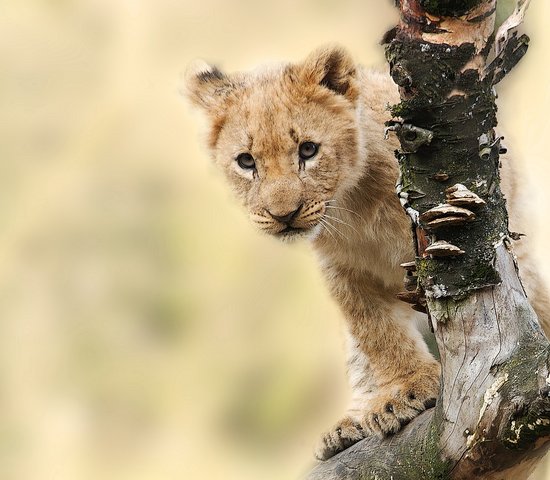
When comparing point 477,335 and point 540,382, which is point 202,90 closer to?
point 477,335

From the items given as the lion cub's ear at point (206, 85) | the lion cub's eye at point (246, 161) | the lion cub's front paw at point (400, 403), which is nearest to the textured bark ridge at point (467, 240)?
the lion cub's front paw at point (400, 403)

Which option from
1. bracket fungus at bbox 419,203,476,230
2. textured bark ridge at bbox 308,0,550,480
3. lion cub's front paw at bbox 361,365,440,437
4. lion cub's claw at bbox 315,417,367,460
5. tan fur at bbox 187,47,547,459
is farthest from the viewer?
lion cub's claw at bbox 315,417,367,460

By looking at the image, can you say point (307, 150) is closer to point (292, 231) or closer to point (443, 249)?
point (292, 231)

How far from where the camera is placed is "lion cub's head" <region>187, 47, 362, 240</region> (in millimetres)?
4070

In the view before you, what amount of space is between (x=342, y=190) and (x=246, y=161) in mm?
448

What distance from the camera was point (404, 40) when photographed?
8.80 feet

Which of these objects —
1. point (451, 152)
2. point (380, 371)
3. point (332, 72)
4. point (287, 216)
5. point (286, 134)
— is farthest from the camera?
point (380, 371)

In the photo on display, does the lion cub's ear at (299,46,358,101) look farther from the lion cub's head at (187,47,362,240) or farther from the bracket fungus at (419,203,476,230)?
the bracket fungus at (419,203,476,230)

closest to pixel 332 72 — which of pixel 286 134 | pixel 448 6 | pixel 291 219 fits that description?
pixel 286 134

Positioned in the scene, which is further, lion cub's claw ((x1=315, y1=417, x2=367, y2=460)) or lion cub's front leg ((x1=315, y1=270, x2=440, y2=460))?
lion cub's claw ((x1=315, y1=417, x2=367, y2=460))

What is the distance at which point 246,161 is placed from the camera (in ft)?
14.1

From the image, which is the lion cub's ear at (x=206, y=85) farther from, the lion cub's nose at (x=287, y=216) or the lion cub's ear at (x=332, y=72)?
the lion cub's nose at (x=287, y=216)

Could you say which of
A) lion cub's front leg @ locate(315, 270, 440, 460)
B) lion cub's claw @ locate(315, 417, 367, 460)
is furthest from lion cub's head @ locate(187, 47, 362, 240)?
lion cub's claw @ locate(315, 417, 367, 460)

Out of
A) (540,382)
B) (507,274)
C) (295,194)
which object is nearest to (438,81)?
(507,274)
